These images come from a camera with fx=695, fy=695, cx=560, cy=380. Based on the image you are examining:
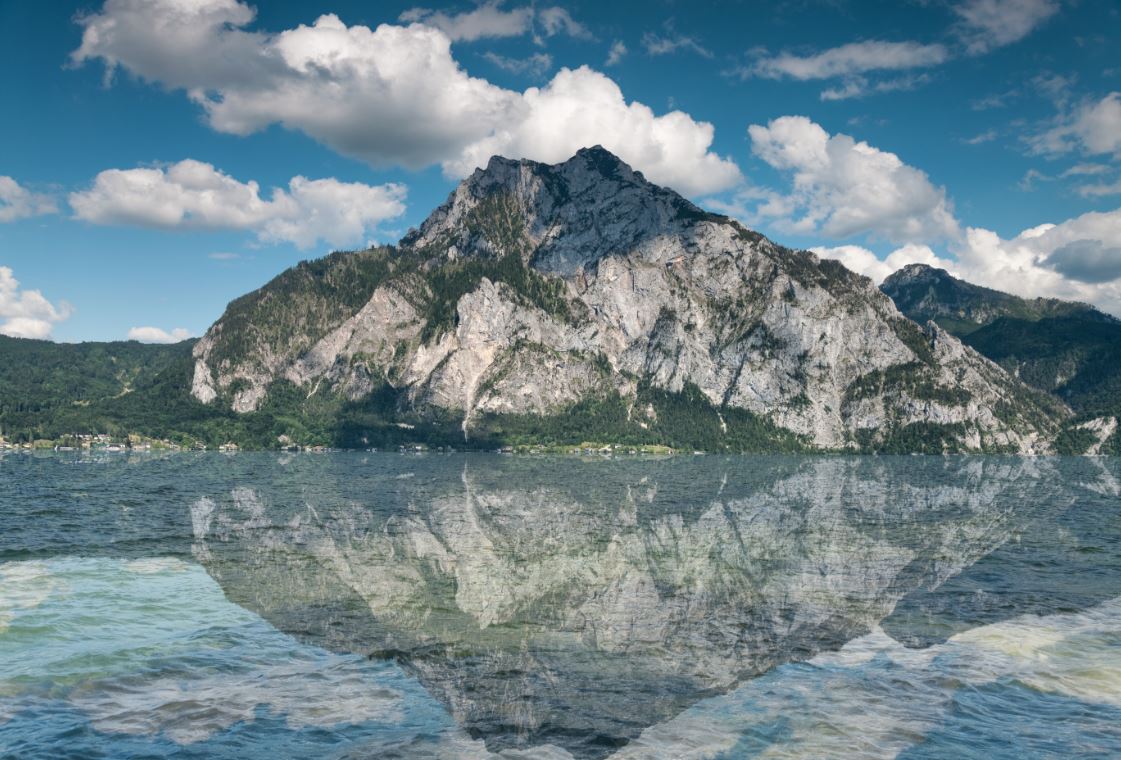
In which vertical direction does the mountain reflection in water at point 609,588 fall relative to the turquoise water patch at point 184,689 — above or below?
below

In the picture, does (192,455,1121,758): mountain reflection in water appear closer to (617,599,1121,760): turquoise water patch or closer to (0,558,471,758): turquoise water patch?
(617,599,1121,760): turquoise water patch

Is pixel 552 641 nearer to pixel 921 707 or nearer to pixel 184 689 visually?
pixel 184 689

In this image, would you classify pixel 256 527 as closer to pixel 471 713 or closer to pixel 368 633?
pixel 368 633

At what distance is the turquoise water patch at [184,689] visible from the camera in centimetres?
1884

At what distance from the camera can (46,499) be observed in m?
88.0

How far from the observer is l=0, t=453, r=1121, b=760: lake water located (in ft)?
64.8

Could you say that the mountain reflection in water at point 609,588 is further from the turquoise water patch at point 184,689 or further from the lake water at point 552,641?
the turquoise water patch at point 184,689

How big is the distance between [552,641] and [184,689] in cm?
1385

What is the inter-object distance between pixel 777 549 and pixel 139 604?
43.2m

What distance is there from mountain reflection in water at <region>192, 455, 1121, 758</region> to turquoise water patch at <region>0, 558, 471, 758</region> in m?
1.83

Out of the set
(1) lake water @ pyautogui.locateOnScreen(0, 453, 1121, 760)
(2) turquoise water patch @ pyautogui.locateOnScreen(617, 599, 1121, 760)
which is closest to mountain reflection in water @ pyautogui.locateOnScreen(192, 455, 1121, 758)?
(1) lake water @ pyautogui.locateOnScreen(0, 453, 1121, 760)

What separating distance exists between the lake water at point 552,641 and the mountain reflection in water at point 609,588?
0.20 metres

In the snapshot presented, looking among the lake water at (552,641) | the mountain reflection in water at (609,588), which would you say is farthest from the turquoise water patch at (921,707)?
the mountain reflection in water at (609,588)

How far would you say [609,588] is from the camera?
40.2 m
